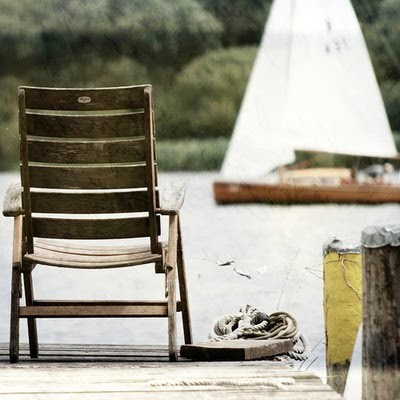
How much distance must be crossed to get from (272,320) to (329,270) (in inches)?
16.2

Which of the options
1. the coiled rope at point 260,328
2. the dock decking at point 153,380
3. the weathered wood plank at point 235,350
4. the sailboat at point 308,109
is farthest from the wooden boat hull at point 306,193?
the dock decking at point 153,380

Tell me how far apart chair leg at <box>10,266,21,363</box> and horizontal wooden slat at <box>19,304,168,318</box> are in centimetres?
3

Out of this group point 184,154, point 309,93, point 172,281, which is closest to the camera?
point 172,281

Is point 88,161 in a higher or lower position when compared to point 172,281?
higher

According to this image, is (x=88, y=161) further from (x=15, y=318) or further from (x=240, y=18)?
(x=240, y=18)

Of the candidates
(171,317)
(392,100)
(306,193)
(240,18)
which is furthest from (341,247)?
(306,193)

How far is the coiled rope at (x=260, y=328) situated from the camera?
143 inches

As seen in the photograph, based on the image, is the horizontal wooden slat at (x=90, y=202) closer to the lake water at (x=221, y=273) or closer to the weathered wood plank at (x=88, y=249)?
the weathered wood plank at (x=88, y=249)

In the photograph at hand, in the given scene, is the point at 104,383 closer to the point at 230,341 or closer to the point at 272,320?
the point at 230,341

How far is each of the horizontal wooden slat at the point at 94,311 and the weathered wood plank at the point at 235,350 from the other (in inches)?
5.4

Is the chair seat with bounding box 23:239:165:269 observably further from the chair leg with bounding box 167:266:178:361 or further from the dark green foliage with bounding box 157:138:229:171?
the dark green foliage with bounding box 157:138:229:171

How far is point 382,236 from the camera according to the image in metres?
2.65

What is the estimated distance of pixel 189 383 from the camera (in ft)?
8.85

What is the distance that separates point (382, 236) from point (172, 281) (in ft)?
2.80
